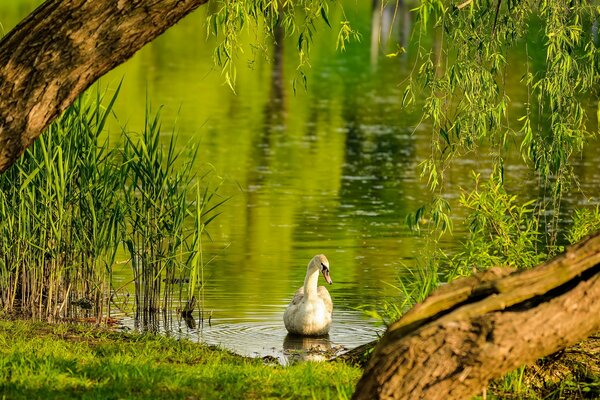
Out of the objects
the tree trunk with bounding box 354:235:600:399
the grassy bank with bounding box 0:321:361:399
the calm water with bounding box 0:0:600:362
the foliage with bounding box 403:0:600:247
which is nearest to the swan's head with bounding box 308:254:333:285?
the calm water with bounding box 0:0:600:362

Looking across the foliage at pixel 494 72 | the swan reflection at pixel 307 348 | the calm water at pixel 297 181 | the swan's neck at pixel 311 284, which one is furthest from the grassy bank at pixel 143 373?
the swan's neck at pixel 311 284

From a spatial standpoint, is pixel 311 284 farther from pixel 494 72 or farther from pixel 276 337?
pixel 494 72

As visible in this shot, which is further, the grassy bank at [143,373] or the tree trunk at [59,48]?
the grassy bank at [143,373]

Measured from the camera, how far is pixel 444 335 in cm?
594

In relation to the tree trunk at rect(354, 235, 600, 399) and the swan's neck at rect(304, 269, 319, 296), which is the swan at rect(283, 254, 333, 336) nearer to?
the swan's neck at rect(304, 269, 319, 296)

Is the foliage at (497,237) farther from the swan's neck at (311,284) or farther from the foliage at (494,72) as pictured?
the swan's neck at (311,284)

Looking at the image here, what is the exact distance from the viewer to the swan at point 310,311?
37.6ft

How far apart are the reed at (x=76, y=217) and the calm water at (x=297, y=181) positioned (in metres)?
0.47

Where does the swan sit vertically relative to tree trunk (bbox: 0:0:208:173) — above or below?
below

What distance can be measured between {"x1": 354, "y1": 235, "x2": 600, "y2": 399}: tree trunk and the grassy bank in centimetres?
116

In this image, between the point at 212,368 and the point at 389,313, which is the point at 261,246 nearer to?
the point at 389,313

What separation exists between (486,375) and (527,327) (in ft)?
1.02

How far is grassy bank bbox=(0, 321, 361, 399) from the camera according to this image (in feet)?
23.8

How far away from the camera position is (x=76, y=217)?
11109 mm
